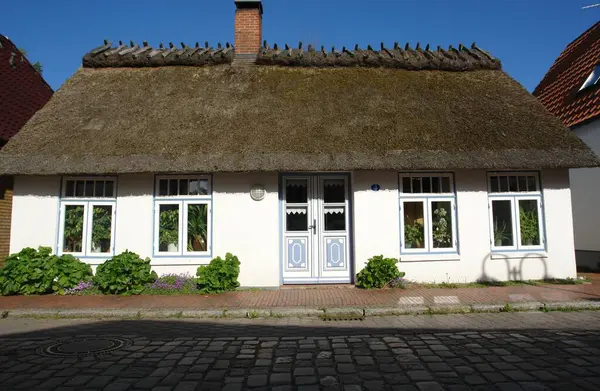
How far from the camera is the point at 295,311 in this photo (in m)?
6.93

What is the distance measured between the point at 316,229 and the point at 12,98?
401 inches

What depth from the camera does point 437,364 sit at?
4371 mm

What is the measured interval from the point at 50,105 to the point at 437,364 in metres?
11.0

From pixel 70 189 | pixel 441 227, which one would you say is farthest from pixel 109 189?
pixel 441 227

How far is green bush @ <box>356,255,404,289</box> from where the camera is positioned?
29.1ft

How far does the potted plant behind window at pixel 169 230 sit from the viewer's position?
31.2 ft

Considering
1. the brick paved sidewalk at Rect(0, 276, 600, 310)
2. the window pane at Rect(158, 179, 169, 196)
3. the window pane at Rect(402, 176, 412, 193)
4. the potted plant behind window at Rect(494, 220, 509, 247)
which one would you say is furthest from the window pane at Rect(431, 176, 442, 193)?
the window pane at Rect(158, 179, 169, 196)

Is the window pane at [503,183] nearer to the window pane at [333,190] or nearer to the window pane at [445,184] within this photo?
the window pane at [445,184]

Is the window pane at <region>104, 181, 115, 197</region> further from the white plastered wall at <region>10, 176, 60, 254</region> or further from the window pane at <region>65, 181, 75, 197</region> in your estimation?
the white plastered wall at <region>10, 176, 60, 254</region>

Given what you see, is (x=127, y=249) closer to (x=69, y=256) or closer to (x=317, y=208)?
(x=69, y=256)

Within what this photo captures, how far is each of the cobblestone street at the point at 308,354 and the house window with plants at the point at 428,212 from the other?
2948 mm

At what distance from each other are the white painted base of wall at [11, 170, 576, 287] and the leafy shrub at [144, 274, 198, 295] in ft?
0.66

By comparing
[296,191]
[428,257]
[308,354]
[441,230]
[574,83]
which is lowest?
[308,354]

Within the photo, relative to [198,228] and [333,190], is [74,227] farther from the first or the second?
[333,190]
